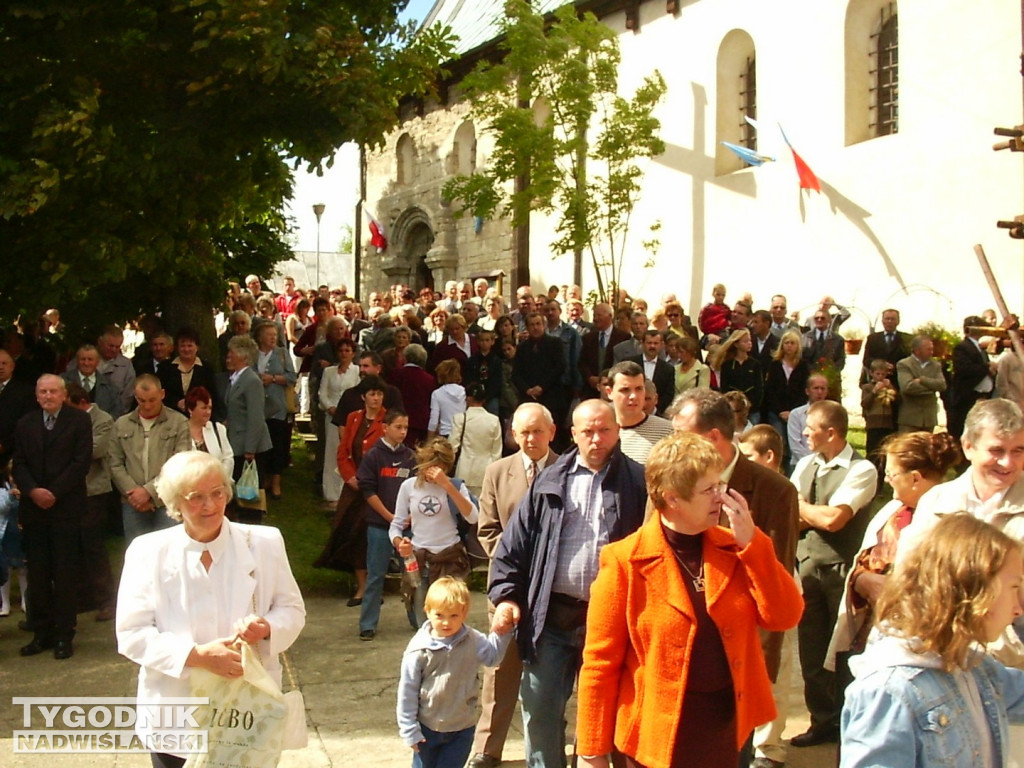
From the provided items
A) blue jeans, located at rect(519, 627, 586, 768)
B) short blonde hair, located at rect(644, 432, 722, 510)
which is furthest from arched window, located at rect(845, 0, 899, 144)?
short blonde hair, located at rect(644, 432, 722, 510)

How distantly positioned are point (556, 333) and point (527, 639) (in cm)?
931

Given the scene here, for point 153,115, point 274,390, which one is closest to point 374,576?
point 274,390

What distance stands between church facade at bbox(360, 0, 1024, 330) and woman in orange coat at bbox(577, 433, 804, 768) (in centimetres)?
1433

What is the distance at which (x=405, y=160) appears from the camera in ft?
115

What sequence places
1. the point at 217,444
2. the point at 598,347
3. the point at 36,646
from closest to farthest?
the point at 36,646 → the point at 217,444 → the point at 598,347

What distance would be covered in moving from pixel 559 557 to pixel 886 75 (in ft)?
55.5

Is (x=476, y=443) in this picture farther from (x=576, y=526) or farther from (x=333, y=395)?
(x=576, y=526)

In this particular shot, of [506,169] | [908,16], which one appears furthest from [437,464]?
[908,16]

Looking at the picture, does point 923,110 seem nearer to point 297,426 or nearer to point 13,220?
point 297,426

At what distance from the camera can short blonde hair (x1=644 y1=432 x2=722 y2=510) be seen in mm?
3828

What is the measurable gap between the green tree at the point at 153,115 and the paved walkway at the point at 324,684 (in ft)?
11.2

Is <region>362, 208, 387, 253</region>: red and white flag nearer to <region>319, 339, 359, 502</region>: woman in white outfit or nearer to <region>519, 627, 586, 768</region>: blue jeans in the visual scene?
<region>319, 339, 359, 502</region>: woman in white outfit

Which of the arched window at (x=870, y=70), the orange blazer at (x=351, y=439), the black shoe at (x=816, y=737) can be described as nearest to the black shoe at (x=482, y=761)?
the black shoe at (x=816, y=737)

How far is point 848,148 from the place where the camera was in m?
19.7
